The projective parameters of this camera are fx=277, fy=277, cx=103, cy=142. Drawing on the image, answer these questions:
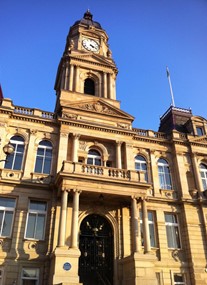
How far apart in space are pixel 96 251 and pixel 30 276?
431cm

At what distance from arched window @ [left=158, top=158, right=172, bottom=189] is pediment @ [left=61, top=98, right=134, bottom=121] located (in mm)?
4674

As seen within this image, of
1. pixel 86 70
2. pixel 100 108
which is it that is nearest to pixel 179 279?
pixel 100 108

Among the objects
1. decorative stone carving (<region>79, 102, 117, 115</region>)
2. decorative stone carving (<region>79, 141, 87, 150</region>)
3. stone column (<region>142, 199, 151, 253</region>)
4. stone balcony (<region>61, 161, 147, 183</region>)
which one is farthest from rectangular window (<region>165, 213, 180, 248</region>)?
decorative stone carving (<region>79, 102, 117, 115</region>)

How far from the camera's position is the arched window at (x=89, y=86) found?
27609 millimetres

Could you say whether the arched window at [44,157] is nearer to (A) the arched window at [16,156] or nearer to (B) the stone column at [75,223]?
(A) the arched window at [16,156]

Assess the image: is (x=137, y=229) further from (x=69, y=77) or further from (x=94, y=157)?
(x=69, y=77)

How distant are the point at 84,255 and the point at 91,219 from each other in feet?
7.95

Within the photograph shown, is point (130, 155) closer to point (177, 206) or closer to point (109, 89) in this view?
point (177, 206)

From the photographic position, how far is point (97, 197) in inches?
743

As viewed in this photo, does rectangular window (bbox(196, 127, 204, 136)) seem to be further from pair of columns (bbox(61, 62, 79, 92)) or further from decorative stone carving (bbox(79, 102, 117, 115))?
pair of columns (bbox(61, 62, 79, 92))

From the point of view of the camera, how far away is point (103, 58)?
95.3ft

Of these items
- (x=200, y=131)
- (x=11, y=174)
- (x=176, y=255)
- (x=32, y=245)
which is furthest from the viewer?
(x=200, y=131)

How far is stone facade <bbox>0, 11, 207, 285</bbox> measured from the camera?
1669 centimetres

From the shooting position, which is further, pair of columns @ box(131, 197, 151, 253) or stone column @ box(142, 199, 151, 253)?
stone column @ box(142, 199, 151, 253)
